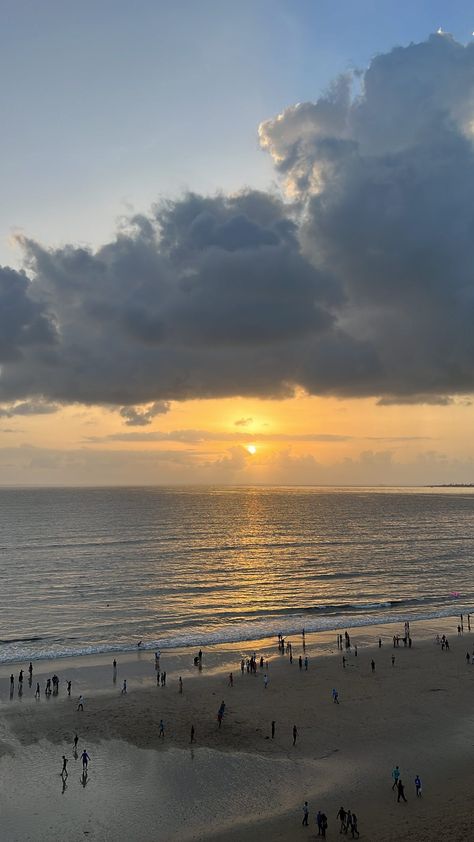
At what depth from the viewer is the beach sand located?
Result: 2452cm

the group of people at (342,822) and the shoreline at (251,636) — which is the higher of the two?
the group of people at (342,822)

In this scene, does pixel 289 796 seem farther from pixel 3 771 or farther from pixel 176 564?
pixel 176 564

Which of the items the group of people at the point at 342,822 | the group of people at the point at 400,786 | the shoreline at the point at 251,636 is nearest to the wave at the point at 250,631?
the shoreline at the point at 251,636

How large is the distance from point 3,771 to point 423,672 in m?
30.1

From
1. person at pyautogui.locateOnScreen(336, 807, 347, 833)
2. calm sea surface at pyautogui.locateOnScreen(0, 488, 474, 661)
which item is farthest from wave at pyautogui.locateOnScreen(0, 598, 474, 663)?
person at pyautogui.locateOnScreen(336, 807, 347, 833)

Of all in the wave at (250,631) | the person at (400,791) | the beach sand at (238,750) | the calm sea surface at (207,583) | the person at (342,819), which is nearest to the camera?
the person at (342,819)

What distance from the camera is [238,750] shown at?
30.9 metres

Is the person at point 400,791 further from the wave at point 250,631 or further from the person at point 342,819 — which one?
the wave at point 250,631

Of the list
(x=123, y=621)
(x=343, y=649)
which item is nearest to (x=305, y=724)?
(x=343, y=649)

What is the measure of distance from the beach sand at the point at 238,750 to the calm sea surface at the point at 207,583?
7.72m

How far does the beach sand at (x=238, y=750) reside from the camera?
965 inches

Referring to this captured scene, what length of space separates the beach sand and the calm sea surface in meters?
7.72

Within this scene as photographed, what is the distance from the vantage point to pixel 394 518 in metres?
181

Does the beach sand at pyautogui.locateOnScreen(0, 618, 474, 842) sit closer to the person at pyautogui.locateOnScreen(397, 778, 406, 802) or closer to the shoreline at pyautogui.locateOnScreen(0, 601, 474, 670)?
the person at pyautogui.locateOnScreen(397, 778, 406, 802)
